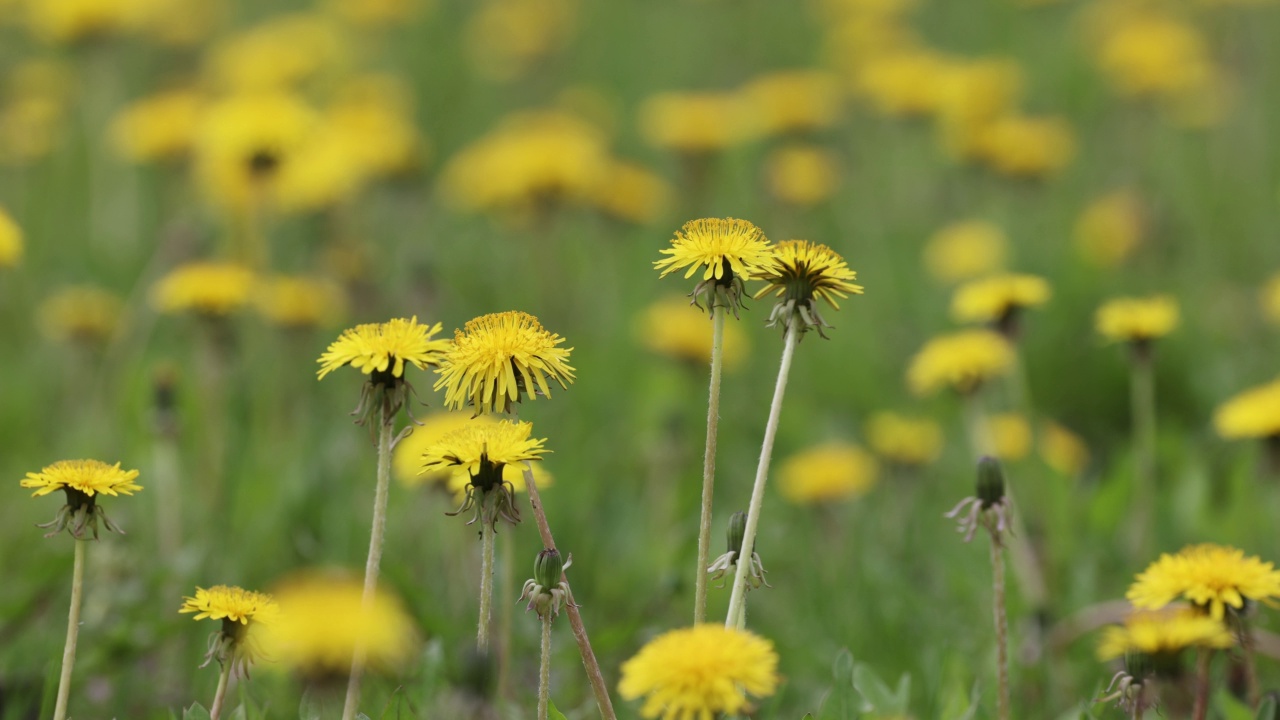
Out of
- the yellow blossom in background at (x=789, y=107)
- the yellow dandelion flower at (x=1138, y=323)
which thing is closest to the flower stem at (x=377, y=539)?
the yellow dandelion flower at (x=1138, y=323)

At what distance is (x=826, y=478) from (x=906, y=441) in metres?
0.28

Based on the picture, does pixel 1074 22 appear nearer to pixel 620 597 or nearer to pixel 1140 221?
pixel 1140 221

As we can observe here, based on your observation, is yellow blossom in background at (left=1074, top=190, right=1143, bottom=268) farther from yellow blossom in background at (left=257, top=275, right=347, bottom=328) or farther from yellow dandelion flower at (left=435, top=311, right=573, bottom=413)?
yellow dandelion flower at (left=435, top=311, right=573, bottom=413)

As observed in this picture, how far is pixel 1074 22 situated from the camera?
26.4 feet

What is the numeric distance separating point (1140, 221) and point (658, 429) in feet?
8.11

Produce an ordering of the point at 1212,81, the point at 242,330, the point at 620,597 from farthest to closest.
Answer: the point at 1212,81 < the point at 242,330 < the point at 620,597

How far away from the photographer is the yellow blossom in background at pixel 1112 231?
16.2 feet

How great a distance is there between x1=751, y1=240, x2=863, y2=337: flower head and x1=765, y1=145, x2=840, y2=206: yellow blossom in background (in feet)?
11.7

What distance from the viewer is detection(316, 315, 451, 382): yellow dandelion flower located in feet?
5.20

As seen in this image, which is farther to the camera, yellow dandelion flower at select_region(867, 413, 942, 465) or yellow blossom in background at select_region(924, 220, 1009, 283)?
yellow blossom in background at select_region(924, 220, 1009, 283)

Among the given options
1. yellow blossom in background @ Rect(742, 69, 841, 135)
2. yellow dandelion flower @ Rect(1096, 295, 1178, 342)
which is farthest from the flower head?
yellow blossom in background @ Rect(742, 69, 841, 135)

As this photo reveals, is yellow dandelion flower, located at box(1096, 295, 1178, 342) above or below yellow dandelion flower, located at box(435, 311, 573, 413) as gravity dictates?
above

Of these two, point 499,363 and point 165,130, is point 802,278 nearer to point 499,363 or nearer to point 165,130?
point 499,363

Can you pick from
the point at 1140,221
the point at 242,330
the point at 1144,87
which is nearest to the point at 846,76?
the point at 1144,87
